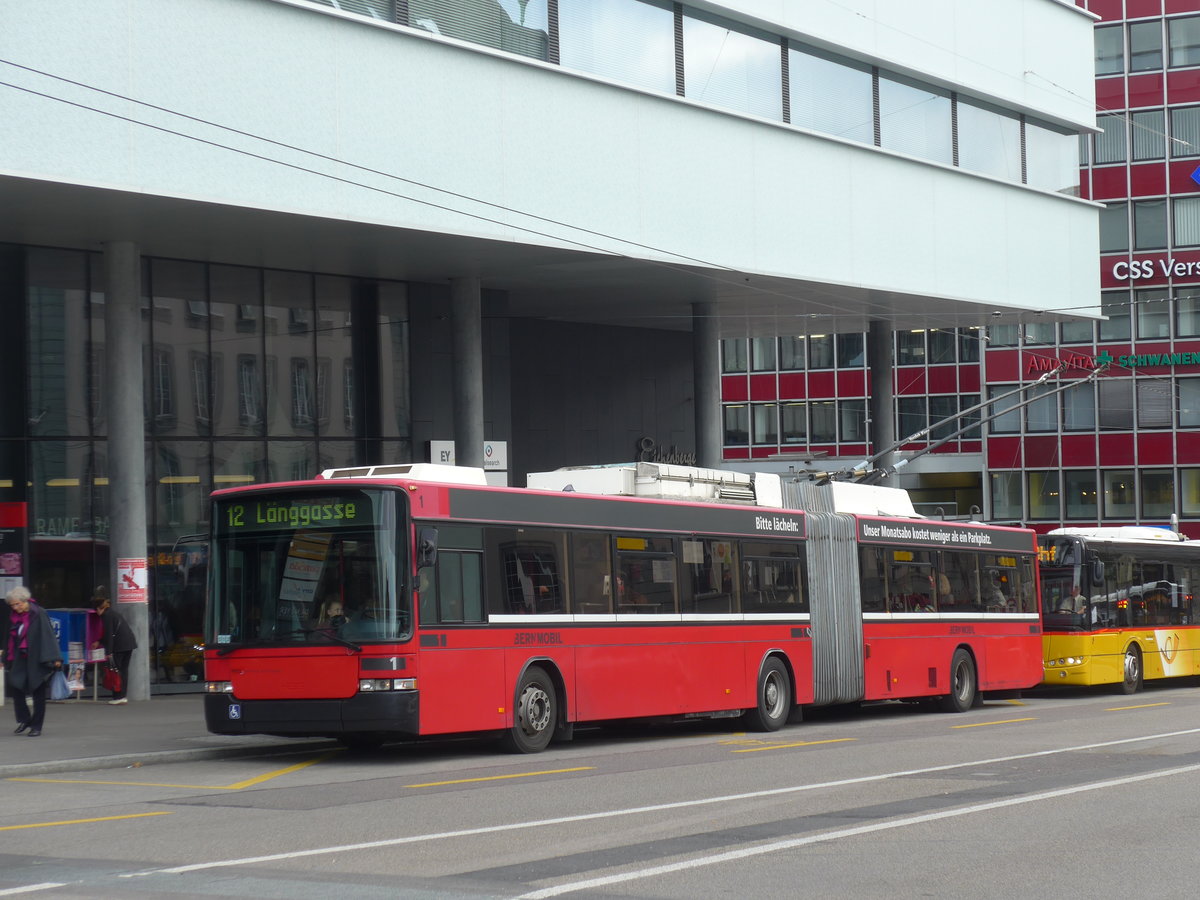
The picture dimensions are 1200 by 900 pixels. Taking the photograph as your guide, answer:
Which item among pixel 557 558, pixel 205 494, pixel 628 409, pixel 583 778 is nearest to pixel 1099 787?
pixel 583 778

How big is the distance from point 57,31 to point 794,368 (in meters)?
52.0

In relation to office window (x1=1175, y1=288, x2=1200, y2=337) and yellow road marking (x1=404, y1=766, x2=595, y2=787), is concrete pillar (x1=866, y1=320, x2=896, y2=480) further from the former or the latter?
office window (x1=1175, y1=288, x2=1200, y2=337)

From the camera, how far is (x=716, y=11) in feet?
91.1

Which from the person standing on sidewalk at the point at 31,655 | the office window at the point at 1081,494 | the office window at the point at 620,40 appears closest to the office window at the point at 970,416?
the office window at the point at 1081,494

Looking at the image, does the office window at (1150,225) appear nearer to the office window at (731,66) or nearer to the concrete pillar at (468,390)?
the office window at (731,66)

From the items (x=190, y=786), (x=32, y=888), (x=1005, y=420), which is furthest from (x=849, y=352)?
(x=32, y=888)

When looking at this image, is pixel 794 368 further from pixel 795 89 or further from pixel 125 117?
pixel 125 117

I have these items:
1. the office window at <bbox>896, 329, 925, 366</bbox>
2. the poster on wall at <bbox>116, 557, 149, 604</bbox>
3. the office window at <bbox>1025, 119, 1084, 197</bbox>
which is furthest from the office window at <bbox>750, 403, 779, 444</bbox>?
the poster on wall at <bbox>116, 557, 149, 604</bbox>

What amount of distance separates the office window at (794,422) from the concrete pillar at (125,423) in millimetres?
47988

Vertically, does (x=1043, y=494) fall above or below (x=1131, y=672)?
above

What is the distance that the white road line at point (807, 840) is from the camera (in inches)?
313

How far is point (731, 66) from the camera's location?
28.3 m

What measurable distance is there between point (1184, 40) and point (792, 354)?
64.3ft

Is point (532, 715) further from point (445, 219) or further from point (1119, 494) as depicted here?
point (1119, 494)
